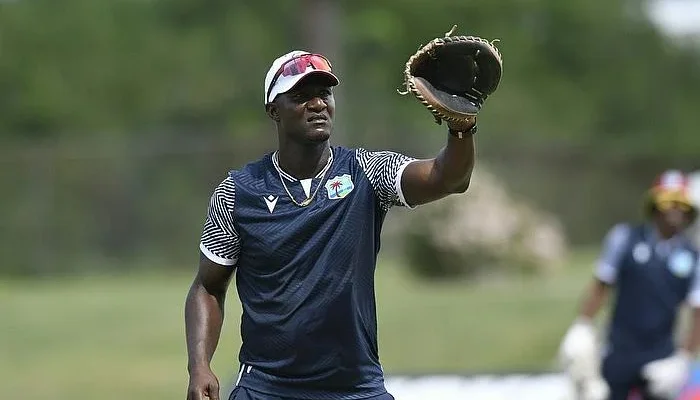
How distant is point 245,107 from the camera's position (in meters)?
43.2

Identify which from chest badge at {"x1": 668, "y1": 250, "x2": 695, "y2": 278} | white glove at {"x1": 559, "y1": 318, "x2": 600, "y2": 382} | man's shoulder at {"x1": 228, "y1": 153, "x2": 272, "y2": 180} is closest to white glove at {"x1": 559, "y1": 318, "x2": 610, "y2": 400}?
white glove at {"x1": 559, "y1": 318, "x2": 600, "y2": 382}

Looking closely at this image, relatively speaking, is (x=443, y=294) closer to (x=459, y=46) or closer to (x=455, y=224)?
(x=455, y=224)

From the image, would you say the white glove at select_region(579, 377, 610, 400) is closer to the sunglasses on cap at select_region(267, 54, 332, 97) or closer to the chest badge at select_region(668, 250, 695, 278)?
the chest badge at select_region(668, 250, 695, 278)

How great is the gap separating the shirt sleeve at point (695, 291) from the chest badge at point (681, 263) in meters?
0.04

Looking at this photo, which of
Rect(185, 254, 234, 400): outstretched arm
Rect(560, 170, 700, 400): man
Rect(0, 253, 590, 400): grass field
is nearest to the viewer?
Rect(185, 254, 234, 400): outstretched arm

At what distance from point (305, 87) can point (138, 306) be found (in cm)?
1580

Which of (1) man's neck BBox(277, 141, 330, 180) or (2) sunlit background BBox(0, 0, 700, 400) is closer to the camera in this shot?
(1) man's neck BBox(277, 141, 330, 180)

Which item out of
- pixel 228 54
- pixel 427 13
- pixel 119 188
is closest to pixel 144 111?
pixel 228 54

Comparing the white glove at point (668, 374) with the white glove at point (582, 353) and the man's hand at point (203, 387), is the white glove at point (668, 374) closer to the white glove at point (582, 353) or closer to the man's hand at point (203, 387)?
the white glove at point (582, 353)

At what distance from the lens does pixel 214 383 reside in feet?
18.8

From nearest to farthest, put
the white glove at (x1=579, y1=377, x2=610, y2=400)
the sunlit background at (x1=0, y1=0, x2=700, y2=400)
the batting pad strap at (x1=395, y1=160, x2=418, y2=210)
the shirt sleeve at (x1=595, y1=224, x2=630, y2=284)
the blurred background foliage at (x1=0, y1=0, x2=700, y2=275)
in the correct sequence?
the batting pad strap at (x1=395, y1=160, x2=418, y2=210) < the shirt sleeve at (x1=595, y1=224, x2=630, y2=284) < the white glove at (x1=579, y1=377, x2=610, y2=400) < the sunlit background at (x1=0, y1=0, x2=700, y2=400) < the blurred background foliage at (x1=0, y1=0, x2=700, y2=275)

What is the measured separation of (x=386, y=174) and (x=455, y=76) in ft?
1.87

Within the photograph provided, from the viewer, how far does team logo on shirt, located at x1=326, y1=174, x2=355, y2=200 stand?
5.57 meters

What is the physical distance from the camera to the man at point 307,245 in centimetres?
554
